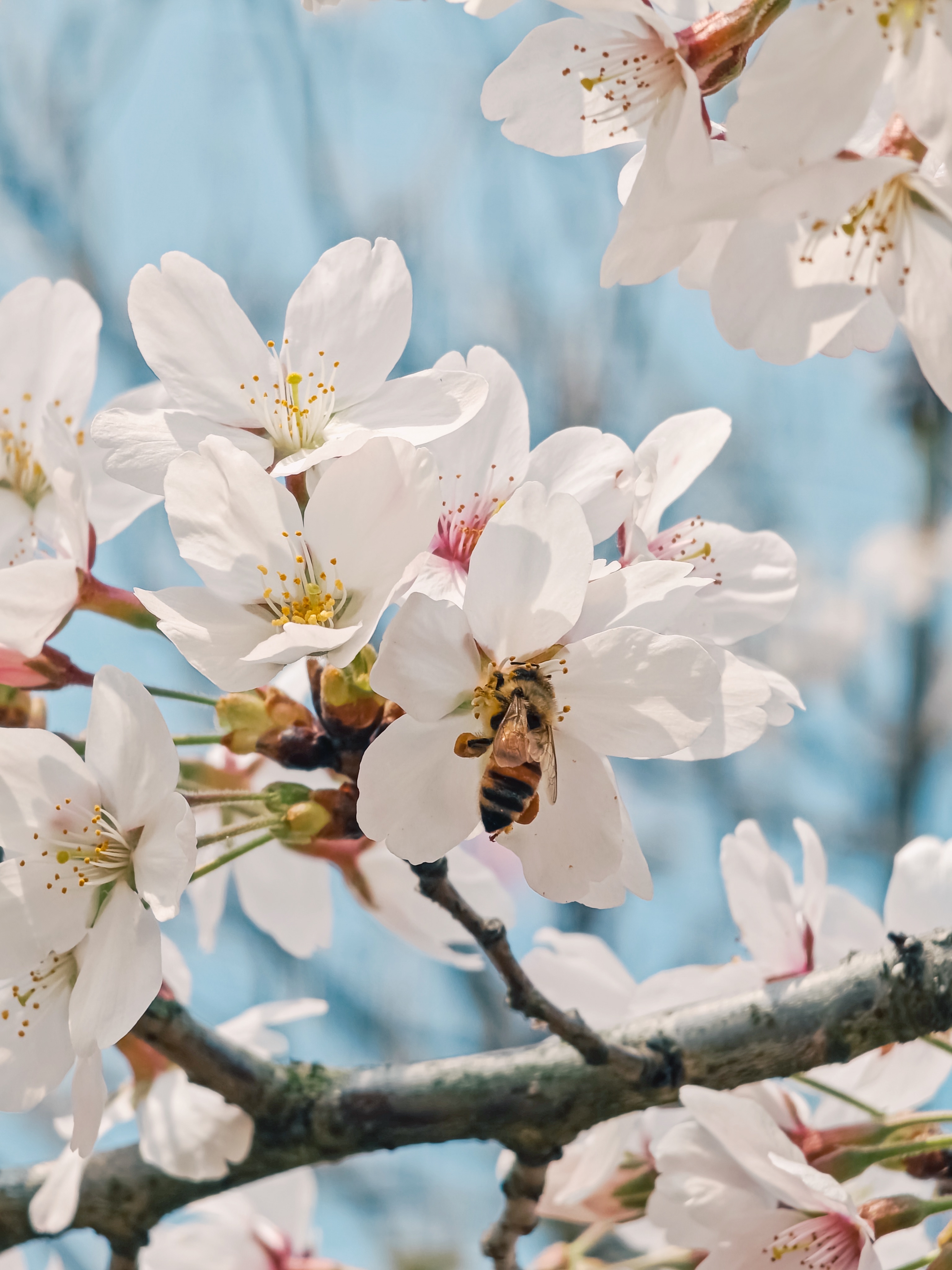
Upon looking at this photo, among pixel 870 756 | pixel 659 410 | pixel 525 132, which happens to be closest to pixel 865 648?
pixel 870 756

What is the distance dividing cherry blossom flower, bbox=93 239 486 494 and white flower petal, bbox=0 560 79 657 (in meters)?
0.11

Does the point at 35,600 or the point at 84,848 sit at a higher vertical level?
the point at 35,600

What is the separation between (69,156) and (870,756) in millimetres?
4431

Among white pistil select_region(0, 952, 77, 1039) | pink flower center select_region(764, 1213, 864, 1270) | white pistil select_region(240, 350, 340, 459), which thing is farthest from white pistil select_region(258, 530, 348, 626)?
pink flower center select_region(764, 1213, 864, 1270)

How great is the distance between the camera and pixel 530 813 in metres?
0.78

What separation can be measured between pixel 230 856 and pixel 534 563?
40 cm

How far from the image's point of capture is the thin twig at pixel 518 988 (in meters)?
0.98

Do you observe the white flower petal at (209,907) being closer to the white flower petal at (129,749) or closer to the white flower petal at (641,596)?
the white flower petal at (129,749)

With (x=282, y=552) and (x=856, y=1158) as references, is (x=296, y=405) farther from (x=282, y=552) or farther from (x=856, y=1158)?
(x=856, y=1158)

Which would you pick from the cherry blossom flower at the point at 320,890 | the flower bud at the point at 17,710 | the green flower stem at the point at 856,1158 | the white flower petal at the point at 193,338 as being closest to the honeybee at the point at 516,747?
the white flower petal at the point at 193,338

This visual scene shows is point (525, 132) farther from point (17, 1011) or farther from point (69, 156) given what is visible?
point (69, 156)

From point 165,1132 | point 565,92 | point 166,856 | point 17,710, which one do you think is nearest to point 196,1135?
point 165,1132

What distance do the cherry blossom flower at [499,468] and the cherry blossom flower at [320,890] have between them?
0.38m

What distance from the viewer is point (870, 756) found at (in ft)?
16.1
